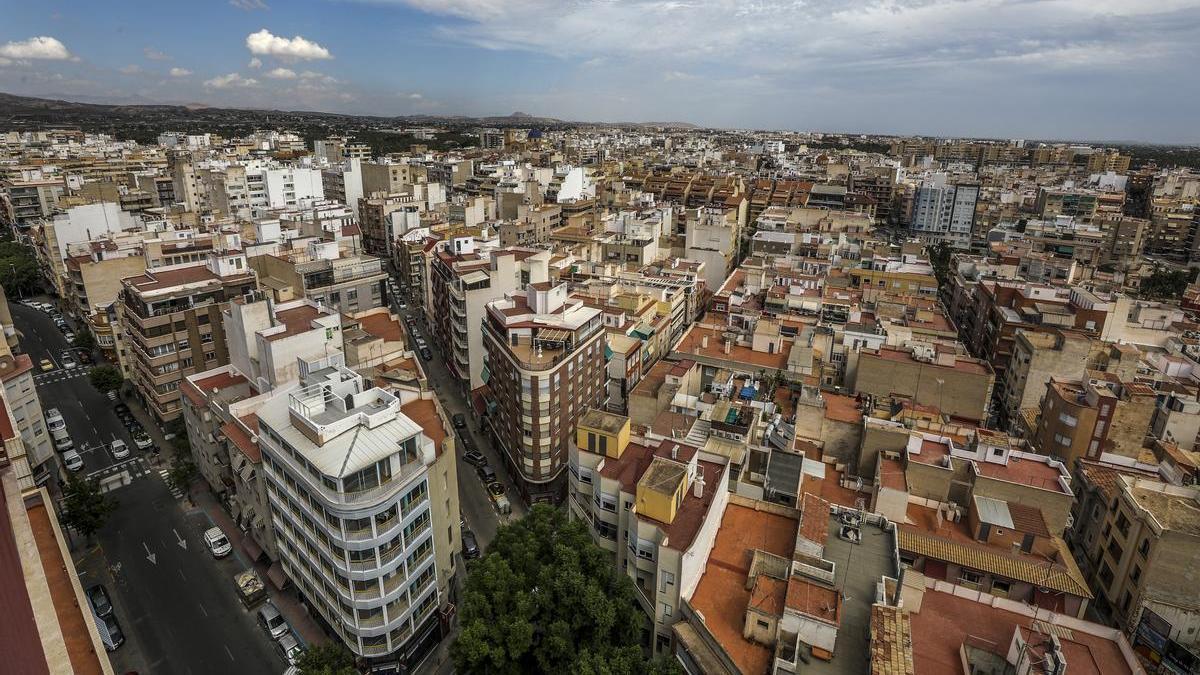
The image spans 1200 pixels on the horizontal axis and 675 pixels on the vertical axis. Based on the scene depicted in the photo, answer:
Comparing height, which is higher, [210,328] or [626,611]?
[210,328]

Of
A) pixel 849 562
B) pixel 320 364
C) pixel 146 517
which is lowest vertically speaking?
pixel 146 517

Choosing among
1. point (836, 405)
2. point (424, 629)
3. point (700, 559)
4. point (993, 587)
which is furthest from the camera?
point (836, 405)

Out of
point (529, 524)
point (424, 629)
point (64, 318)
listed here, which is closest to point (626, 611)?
point (529, 524)

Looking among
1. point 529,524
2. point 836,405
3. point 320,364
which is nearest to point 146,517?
point 320,364

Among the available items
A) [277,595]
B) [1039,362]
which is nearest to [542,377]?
[277,595]

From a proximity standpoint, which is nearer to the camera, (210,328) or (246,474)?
(246,474)

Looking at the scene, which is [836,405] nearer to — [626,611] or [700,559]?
[700,559]

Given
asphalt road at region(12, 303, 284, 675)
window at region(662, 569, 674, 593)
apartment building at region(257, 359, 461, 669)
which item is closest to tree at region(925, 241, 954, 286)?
window at region(662, 569, 674, 593)

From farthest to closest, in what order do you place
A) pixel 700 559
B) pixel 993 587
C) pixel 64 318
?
pixel 64 318 < pixel 993 587 < pixel 700 559

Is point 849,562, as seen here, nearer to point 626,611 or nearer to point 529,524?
point 626,611
